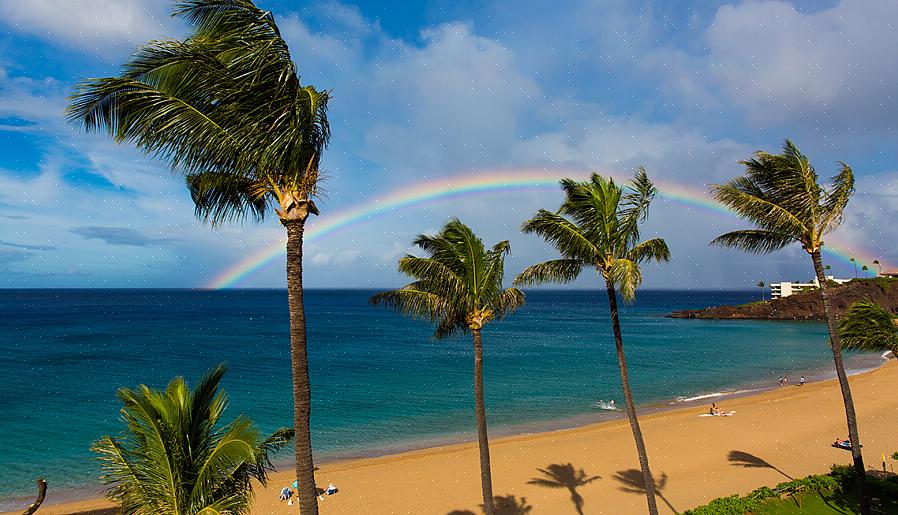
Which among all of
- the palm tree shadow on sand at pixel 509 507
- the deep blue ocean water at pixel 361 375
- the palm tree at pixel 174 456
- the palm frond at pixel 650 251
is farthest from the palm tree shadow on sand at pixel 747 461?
the palm tree at pixel 174 456

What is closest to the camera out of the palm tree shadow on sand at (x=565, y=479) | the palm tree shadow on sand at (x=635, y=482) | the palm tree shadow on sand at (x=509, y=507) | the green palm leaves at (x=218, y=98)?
the green palm leaves at (x=218, y=98)

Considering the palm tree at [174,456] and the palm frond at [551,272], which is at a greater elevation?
the palm frond at [551,272]

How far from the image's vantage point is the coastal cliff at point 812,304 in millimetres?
116088

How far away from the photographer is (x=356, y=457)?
29750mm

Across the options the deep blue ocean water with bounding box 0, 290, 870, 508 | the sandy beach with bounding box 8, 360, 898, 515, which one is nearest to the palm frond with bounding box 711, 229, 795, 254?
the sandy beach with bounding box 8, 360, 898, 515

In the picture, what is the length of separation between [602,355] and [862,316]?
195 ft

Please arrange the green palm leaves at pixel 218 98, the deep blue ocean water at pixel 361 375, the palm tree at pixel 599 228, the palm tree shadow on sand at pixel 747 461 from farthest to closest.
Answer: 1. the deep blue ocean water at pixel 361 375
2. the palm tree shadow on sand at pixel 747 461
3. the palm tree at pixel 599 228
4. the green palm leaves at pixel 218 98

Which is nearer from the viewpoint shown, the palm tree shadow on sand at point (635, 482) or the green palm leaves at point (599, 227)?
the green palm leaves at point (599, 227)

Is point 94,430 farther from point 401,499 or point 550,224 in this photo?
point 550,224

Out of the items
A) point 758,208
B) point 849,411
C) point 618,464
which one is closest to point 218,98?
point 758,208

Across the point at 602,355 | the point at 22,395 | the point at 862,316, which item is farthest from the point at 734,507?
the point at 602,355

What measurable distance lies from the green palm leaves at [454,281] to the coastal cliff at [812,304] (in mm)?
124475

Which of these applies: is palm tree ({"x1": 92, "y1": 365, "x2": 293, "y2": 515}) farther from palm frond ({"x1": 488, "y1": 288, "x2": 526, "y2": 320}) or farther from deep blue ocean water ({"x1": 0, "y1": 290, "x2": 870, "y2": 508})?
deep blue ocean water ({"x1": 0, "y1": 290, "x2": 870, "y2": 508})

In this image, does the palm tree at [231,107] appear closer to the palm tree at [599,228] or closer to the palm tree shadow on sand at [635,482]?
the palm tree at [599,228]
